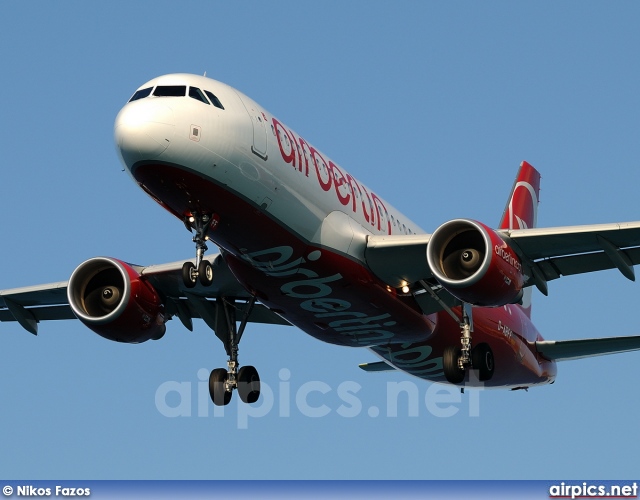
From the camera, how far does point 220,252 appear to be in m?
33.3

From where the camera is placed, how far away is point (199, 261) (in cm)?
3027

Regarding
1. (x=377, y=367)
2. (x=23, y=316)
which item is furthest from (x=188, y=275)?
(x=377, y=367)

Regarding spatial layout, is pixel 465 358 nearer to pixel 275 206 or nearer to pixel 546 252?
pixel 546 252

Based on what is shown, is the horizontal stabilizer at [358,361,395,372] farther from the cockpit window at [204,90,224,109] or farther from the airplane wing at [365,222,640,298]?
the cockpit window at [204,90,224,109]

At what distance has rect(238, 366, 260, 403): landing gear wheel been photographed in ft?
122

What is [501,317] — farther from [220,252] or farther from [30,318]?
[30,318]

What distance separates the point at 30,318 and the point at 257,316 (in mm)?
7708

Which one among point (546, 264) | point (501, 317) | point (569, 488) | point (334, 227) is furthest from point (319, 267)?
point (569, 488)

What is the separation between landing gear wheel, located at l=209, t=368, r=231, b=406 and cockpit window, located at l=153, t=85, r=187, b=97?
410 inches

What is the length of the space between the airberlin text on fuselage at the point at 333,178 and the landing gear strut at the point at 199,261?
107 inches

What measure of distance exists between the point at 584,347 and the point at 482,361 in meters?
6.55

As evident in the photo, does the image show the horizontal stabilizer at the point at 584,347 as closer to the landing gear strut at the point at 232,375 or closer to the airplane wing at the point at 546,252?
the airplane wing at the point at 546,252

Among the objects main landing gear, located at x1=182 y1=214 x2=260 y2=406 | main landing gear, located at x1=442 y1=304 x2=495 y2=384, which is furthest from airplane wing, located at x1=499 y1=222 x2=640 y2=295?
main landing gear, located at x1=182 y1=214 x2=260 y2=406

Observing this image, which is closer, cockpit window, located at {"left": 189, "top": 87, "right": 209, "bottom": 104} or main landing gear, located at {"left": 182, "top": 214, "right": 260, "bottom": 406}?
cockpit window, located at {"left": 189, "top": 87, "right": 209, "bottom": 104}
